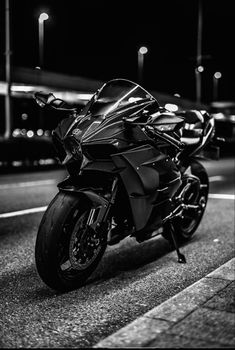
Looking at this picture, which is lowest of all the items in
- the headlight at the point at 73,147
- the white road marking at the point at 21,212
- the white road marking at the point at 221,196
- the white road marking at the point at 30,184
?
the white road marking at the point at 30,184

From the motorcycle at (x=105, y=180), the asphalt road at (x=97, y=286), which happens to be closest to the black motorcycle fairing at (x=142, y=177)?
the motorcycle at (x=105, y=180)

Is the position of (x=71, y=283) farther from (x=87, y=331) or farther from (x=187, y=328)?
(x=187, y=328)

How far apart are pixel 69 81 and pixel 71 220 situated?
3927 centimetres

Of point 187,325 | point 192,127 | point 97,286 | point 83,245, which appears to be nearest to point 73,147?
point 83,245

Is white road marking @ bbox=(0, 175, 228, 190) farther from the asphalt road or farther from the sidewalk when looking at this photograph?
the sidewalk

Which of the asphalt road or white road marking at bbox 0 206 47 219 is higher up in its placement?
the asphalt road

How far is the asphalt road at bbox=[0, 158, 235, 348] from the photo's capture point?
12.1 ft

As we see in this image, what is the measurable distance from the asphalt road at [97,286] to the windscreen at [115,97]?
4.68ft

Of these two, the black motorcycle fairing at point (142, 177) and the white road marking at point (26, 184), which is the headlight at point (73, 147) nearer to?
the black motorcycle fairing at point (142, 177)

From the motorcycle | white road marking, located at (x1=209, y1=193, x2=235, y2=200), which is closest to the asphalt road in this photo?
the motorcycle

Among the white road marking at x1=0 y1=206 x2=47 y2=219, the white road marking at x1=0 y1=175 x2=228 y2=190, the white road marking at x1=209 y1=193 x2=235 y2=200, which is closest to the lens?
the white road marking at x1=0 y1=206 x2=47 y2=219

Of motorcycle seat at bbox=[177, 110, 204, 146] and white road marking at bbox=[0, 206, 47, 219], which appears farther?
white road marking at bbox=[0, 206, 47, 219]

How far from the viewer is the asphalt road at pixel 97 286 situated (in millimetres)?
3682

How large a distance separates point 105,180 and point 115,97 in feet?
2.31
